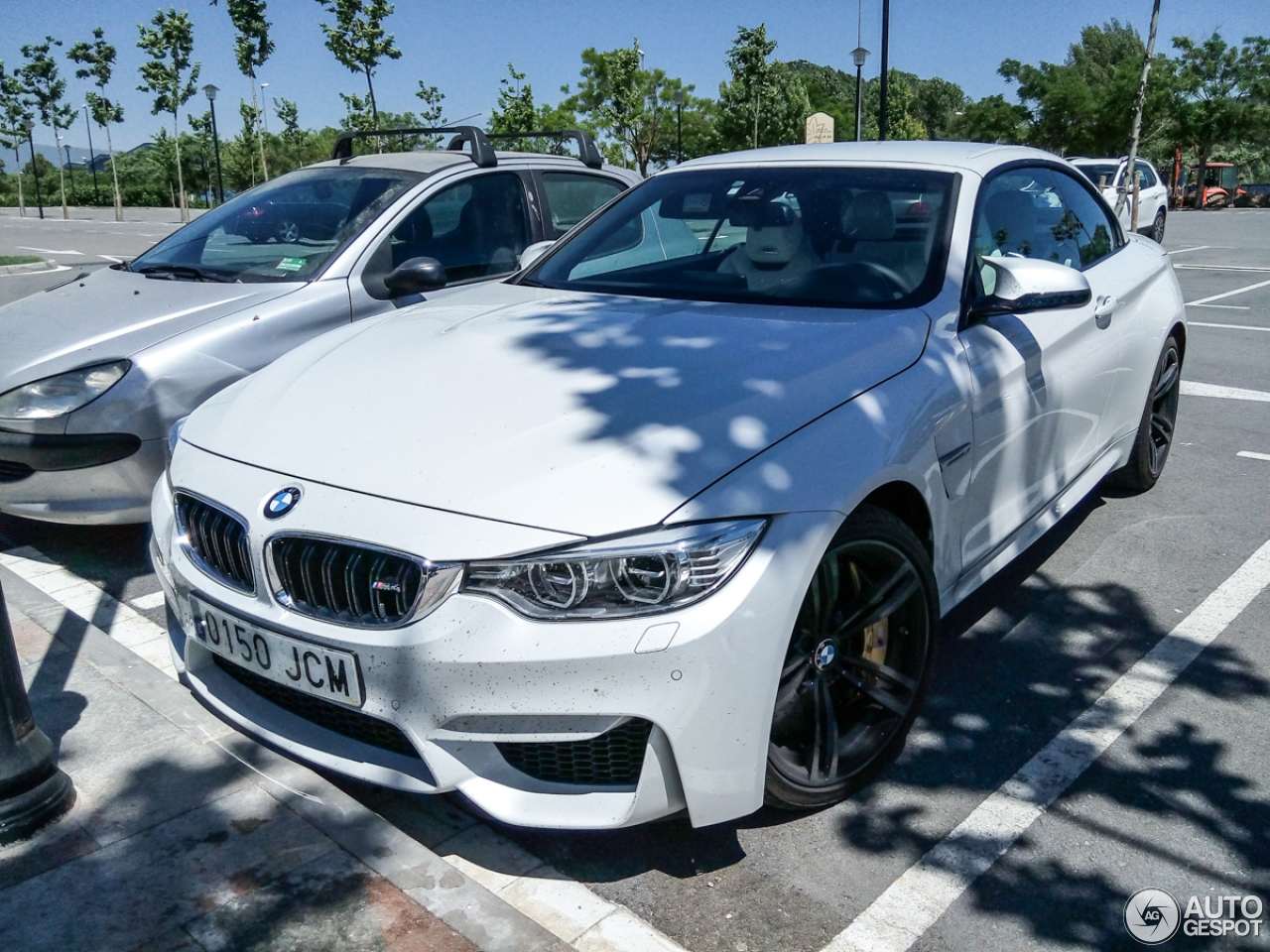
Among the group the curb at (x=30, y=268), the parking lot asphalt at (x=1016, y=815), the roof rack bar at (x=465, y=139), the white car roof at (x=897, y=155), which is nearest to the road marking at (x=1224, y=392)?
the parking lot asphalt at (x=1016, y=815)

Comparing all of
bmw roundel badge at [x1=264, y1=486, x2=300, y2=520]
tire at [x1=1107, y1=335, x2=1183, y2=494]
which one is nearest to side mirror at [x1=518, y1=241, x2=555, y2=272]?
bmw roundel badge at [x1=264, y1=486, x2=300, y2=520]

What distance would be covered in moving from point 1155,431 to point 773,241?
260cm

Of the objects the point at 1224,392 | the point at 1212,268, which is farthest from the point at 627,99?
the point at 1224,392

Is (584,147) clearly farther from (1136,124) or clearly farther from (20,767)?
(1136,124)

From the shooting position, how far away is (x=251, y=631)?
2523mm

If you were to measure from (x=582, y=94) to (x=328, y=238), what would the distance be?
4734 cm

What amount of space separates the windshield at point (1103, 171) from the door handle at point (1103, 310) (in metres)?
17.7

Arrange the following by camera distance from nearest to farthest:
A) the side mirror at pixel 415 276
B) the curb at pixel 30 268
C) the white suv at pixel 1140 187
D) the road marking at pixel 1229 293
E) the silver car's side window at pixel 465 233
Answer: the side mirror at pixel 415 276 < the silver car's side window at pixel 465 233 < the road marking at pixel 1229 293 < the curb at pixel 30 268 < the white suv at pixel 1140 187

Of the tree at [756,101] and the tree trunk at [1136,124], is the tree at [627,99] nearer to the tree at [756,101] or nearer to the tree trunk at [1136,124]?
the tree at [756,101]

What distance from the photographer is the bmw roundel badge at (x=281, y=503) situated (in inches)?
97.8

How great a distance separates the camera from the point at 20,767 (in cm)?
262

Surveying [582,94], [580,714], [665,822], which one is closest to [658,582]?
[580,714]

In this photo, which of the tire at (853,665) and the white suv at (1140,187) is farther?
the white suv at (1140,187)

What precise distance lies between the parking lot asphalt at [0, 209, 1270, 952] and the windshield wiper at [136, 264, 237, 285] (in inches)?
52.4
